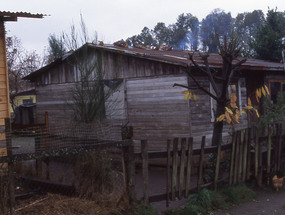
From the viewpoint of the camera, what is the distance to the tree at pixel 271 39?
65.9 feet

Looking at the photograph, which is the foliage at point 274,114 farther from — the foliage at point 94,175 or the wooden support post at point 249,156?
the foliage at point 94,175

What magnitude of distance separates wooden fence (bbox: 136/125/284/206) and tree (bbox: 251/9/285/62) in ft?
44.9

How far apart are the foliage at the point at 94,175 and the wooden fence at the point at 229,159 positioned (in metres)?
0.59

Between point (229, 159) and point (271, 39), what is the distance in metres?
15.5

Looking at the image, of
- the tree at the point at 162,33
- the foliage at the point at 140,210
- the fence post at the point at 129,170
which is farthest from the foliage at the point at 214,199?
the tree at the point at 162,33

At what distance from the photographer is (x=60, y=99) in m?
13.3

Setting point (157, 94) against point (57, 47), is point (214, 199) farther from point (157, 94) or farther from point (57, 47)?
point (57, 47)

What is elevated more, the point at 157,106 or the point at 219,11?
the point at 219,11

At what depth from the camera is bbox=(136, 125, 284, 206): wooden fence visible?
541 centimetres

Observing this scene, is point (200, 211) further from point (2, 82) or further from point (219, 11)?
point (219, 11)

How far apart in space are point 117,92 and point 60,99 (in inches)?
119

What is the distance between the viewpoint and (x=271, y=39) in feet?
66.4

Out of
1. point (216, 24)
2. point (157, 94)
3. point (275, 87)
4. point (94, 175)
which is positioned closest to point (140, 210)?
point (94, 175)

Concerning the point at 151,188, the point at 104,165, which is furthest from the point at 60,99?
the point at 104,165
